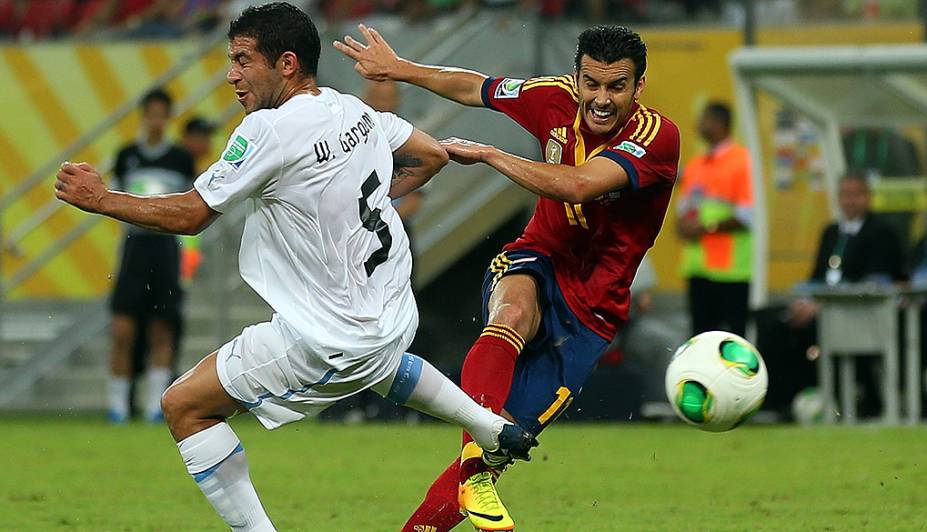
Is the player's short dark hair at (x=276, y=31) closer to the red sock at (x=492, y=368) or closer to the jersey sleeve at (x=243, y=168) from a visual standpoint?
the jersey sleeve at (x=243, y=168)

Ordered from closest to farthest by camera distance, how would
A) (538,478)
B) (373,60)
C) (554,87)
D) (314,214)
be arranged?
(314,214) < (373,60) < (554,87) < (538,478)

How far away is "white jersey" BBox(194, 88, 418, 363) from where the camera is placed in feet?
19.5

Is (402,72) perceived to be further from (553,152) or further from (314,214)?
(314,214)

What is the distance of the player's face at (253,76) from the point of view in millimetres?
6133

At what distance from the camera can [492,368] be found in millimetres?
6883

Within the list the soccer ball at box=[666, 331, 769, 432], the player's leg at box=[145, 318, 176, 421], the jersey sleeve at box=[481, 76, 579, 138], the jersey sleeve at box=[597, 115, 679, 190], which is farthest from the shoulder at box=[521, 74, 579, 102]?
the player's leg at box=[145, 318, 176, 421]

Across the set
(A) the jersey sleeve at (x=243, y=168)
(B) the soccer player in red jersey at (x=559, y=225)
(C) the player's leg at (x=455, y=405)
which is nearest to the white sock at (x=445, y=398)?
(C) the player's leg at (x=455, y=405)

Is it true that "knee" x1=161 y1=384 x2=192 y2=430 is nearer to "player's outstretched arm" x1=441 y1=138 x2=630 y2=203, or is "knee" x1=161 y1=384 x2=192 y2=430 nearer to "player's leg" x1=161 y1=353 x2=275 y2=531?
"player's leg" x1=161 y1=353 x2=275 y2=531

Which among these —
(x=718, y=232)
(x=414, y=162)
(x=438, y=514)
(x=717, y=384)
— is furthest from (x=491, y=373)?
(x=718, y=232)

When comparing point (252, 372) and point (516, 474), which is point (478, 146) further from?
point (516, 474)

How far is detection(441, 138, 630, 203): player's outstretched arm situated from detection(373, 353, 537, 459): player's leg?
2.63ft

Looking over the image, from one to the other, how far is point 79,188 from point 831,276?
889 centimetres

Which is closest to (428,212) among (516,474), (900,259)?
(900,259)

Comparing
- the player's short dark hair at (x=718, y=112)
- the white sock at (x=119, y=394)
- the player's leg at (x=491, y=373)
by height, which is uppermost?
the player's leg at (x=491, y=373)
